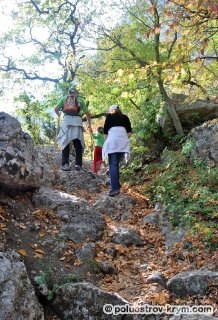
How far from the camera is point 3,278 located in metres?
3.71

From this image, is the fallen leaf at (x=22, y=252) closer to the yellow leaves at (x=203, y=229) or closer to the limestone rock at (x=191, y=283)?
the limestone rock at (x=191, y=283)

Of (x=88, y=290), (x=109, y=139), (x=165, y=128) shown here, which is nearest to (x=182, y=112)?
(x=165, y=128)

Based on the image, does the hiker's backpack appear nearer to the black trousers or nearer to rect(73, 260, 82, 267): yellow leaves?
the black trousers

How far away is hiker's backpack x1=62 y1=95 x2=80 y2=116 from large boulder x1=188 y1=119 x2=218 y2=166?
320 cm

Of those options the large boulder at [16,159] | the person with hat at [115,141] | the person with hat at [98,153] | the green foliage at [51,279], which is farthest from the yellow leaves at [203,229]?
the person with hat at [98,153]

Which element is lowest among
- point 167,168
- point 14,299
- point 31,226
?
point 14,299

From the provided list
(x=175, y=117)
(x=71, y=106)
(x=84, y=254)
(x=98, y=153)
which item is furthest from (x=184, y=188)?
(x=98, y=153)

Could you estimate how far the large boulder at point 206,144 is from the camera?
813cm

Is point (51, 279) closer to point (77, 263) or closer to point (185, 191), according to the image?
point (77, 263)

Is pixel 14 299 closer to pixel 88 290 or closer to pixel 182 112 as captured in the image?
pixel 88 290

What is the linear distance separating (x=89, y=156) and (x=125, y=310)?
64.6 feet

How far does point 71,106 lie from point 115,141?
6.27 ft

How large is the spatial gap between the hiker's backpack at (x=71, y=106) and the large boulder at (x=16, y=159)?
2.02 meters

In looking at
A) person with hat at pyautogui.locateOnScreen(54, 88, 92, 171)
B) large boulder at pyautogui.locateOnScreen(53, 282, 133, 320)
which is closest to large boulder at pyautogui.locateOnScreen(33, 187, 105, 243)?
large boulder at pyautogui.locateOnScreen(53, 282, 133, 320)
